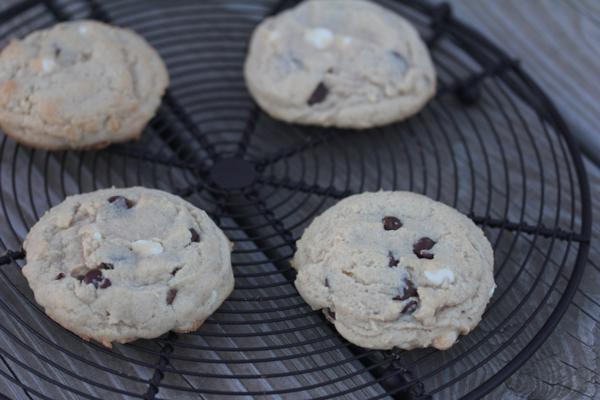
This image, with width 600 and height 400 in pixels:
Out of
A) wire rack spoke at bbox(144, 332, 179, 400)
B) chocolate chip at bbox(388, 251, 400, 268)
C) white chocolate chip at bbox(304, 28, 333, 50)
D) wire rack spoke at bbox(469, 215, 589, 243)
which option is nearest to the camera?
wire rack spoke at bbox(144, 332, 179, 400)

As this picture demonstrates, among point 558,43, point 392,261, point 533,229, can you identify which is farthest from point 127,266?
point 558,43

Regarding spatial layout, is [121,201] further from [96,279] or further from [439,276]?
[439,276]

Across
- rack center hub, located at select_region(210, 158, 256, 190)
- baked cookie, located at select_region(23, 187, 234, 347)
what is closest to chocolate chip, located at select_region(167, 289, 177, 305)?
baked cookie, located at select_region(23, 187, 234, 347)

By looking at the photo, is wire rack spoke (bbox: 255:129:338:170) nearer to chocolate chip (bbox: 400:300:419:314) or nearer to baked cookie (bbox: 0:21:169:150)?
baked cookie (bbox: 0:21:169:150)

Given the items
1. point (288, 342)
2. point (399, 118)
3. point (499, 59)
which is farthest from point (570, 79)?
point (288, 342)

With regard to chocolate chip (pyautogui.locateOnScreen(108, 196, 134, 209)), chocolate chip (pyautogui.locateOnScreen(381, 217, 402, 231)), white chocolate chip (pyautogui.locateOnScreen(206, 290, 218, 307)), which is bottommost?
chocolate chip (pyautogui.locateOnScreen(108, 196, 134, 209))

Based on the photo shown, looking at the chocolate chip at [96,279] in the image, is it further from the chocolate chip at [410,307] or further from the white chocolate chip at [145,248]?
the chocolate chip at [410,307]

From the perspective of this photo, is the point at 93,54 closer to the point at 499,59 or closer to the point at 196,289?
the point at 196,289

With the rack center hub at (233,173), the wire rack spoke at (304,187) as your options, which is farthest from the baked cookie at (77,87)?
the wire rack spoke at (304,187)
